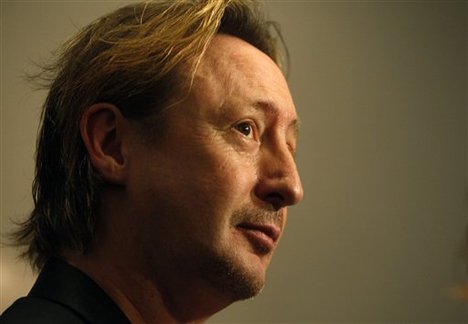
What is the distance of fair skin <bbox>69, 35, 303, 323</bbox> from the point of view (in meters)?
0.75

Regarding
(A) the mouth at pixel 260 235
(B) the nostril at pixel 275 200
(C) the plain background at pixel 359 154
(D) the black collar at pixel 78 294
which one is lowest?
(D) the black collar at pixel 78 294

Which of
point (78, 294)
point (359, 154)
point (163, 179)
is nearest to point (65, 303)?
point (78, 294)

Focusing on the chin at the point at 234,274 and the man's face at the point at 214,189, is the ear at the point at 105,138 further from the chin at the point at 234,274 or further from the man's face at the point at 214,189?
the chin at the point at 234,274

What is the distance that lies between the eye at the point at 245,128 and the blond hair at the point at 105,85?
0.09 meters

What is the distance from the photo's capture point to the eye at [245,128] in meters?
0.80

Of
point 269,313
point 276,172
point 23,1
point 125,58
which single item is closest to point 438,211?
point 269,313

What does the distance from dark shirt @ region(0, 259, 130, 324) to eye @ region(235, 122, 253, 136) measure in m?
0.27

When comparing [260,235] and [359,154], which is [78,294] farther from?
[359,154]

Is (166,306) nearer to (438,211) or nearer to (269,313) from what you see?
(269,313)

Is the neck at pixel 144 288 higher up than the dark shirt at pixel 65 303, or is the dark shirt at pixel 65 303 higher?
the neck at pixel 144 288

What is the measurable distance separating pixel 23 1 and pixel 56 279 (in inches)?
28.9

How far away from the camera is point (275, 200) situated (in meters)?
0.79

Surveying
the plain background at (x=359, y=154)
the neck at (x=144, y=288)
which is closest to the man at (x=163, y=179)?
the neck at (x=144, y=288)

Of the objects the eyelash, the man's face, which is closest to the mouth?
the man's face
